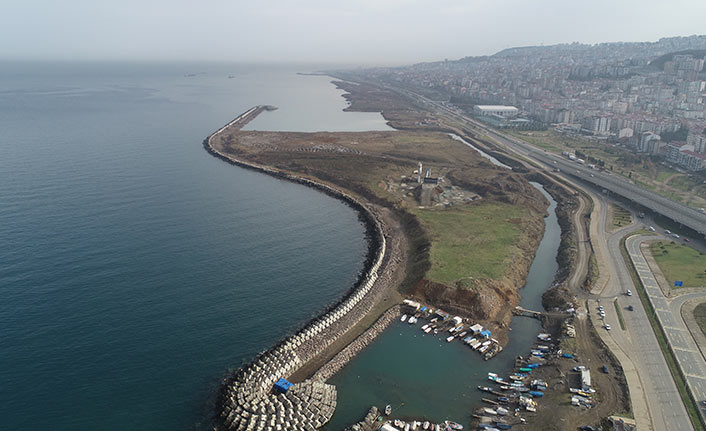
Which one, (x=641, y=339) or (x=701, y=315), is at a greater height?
(x=701, y=315)

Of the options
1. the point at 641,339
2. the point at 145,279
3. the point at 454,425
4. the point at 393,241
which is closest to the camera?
the point at 454,425

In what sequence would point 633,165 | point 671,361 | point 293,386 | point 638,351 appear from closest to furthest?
point 293,386
point 671,361
point 638,351
point 633,165

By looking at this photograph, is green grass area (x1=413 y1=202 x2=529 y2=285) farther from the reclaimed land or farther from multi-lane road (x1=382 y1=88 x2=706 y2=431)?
multi-lane road (x1=382 y1=88 x2=706 y2=431)

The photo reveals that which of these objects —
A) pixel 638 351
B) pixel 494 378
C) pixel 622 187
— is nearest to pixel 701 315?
pixel 638 351

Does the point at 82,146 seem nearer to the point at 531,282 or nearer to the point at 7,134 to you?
the point at 7,134

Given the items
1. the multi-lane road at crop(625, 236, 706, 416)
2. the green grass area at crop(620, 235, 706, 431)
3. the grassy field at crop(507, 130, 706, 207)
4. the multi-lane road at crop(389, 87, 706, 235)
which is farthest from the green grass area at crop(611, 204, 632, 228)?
the green grass area at crop(620, 235, 706, 431)

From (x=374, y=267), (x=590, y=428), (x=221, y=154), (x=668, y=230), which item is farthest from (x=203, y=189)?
(x=668, y=230)

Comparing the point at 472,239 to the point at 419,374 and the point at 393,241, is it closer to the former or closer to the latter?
the point at 393,241
